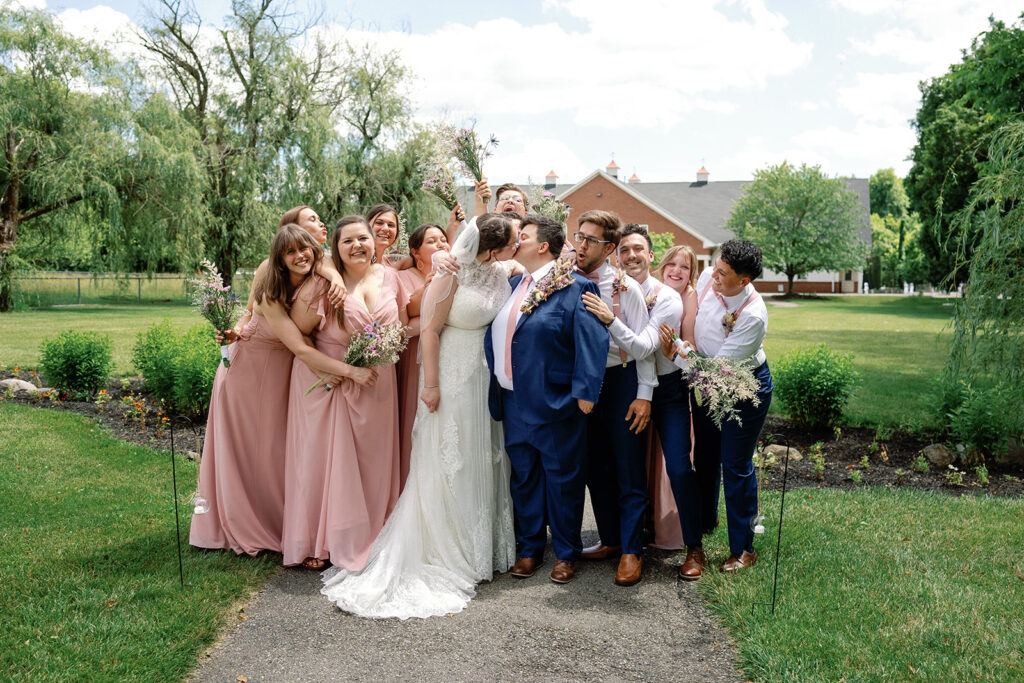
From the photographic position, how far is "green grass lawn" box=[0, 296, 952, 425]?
1147 centimetres

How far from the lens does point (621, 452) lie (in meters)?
5.00

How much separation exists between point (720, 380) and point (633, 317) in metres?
0.75

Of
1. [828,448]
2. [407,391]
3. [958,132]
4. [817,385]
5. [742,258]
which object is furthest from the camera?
[958,132]

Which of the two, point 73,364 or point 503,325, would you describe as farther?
point 73,364

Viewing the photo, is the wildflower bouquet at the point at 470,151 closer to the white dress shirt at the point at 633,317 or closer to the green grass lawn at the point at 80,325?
the white dress shirt at the point at 633,317

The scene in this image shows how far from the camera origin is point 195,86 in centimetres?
3073

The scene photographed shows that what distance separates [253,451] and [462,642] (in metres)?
2.17

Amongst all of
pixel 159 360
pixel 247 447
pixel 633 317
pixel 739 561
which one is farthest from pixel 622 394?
pixel 159 360

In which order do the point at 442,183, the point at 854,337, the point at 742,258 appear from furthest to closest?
the point at 854,337
the point at 442,183
the point at 742,258

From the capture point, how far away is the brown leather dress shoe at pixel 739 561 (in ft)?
16.7

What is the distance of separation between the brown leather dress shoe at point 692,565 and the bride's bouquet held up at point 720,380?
103 cm

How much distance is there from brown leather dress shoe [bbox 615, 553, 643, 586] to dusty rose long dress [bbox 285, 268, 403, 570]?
163 cm

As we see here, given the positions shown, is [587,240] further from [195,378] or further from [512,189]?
[195,378]

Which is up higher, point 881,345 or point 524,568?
point 881,345
